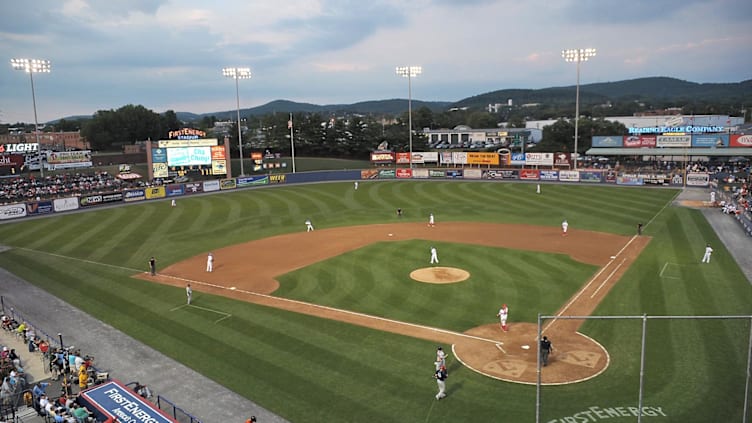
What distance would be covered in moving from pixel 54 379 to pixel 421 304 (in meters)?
15.3

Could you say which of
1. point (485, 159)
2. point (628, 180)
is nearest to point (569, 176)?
point (628, 180)

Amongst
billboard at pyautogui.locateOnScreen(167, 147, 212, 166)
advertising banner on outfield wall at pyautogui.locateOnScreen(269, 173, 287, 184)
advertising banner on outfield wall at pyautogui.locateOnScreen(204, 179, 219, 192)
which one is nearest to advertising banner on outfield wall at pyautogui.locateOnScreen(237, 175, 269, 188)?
advertising banner on outfield wall at pyautogui.locateOnScreen(269, 173, 287, 184)

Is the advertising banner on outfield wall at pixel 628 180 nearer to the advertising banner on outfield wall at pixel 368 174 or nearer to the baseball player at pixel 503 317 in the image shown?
the advertising banner on outfield wall at pixel 368 174

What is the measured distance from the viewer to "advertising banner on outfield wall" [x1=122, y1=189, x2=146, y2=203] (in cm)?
6100

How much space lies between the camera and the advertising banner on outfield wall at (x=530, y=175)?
74.5 m

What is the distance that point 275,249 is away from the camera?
37406 millimetres

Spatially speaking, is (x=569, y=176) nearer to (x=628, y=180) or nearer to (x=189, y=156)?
(x=628, y=180)

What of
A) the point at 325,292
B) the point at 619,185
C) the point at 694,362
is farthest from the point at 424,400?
the point at 619,185

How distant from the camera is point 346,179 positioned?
80.6 m

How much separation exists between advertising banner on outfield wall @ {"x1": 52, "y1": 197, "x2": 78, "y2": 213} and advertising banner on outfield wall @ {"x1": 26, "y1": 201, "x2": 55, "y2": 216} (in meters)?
0.46

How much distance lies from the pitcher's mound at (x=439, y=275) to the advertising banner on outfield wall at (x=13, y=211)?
146 ft

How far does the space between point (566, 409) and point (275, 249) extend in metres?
25.8

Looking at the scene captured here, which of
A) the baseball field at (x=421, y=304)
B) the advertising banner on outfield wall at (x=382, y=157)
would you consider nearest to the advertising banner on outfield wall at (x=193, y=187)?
the baseball field at (x=421, y=304)

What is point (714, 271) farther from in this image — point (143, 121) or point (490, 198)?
point (143, 121)
